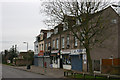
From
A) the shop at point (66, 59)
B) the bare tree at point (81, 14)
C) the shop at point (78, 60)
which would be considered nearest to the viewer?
the bare tree at point (81, 14)

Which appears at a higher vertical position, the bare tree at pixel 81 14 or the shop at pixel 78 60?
the bare tree at pixel 81 14

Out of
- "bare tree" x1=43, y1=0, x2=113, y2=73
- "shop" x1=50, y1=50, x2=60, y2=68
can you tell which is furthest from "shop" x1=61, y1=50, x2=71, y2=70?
"bare tree" x1=43, y1=0, x2=113, y2=73

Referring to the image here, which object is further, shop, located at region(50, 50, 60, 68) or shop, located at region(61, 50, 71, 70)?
shop, located at region(50, 50, 60, 68)

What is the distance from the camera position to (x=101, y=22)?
20516 mm

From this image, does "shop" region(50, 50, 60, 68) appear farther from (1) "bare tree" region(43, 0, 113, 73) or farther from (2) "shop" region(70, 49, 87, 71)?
(1) "bare tree" region(43, 0, 113, 73)

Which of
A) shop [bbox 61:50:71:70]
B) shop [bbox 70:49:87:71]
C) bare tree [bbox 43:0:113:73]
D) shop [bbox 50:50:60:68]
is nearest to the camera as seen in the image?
bare tree [bbox 43:0:113:73]

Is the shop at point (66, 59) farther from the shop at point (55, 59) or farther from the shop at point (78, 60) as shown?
the shop at point (55, 59)

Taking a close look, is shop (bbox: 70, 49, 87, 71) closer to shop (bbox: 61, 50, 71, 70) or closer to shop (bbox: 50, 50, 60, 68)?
shop (bbox: 61, 50, 71, 70)

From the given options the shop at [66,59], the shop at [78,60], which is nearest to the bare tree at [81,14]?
the shop at [78,60]

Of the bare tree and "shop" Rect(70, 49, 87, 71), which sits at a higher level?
the bare tree

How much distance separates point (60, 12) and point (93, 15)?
3.45 meters

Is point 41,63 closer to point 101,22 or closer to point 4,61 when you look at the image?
point 101,22

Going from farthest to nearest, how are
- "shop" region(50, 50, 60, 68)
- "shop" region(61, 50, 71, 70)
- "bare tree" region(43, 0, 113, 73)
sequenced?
"shop" region(50, 50, 60, 68) → "shop" region(61, 50, 71, 70) → "bare tree" region(43, 0, 113, 73)

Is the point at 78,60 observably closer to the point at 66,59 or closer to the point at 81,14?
the point at 66,59
